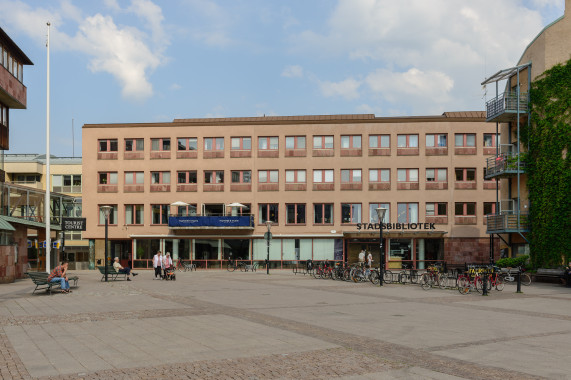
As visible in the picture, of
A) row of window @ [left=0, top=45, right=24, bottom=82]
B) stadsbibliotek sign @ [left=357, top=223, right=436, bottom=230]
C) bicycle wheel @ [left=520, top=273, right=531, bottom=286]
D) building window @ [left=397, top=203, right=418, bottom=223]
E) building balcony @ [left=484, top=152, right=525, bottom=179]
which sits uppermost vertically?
row of window @ [left=0, top=45, right=24, bottom=82]

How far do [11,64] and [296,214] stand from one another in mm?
28589

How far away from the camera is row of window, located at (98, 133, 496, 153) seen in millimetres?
58031

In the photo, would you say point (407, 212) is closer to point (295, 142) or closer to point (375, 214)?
point (375, 214)

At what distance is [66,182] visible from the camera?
7831 cm

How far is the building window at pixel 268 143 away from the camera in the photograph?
195 feet

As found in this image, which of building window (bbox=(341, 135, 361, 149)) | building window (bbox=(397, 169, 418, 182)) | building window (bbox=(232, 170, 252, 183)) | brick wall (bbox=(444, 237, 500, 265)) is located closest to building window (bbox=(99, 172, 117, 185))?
building window (bbox=(232, 170, 252, 183))

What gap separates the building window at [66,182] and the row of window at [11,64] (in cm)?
3892

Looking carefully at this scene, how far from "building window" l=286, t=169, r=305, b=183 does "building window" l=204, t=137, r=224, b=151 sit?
697 cm

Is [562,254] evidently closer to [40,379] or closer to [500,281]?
[500,281]

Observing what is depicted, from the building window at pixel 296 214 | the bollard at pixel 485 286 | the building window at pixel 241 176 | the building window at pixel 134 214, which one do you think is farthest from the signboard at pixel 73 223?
the bollard at pixel 485 286

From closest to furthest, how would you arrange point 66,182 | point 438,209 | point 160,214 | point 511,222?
point 511,222
point 438,209
point 160,214
point 66,182

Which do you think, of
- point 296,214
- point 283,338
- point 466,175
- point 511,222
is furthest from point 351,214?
point 283,338

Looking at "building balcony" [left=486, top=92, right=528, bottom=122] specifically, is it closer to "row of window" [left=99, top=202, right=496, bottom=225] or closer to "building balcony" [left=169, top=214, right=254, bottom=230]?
"row of window" [left=99, top=202, right=496, bottom=225]

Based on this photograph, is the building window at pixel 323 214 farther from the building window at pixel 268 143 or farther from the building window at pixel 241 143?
the building window at pixel 241 143
